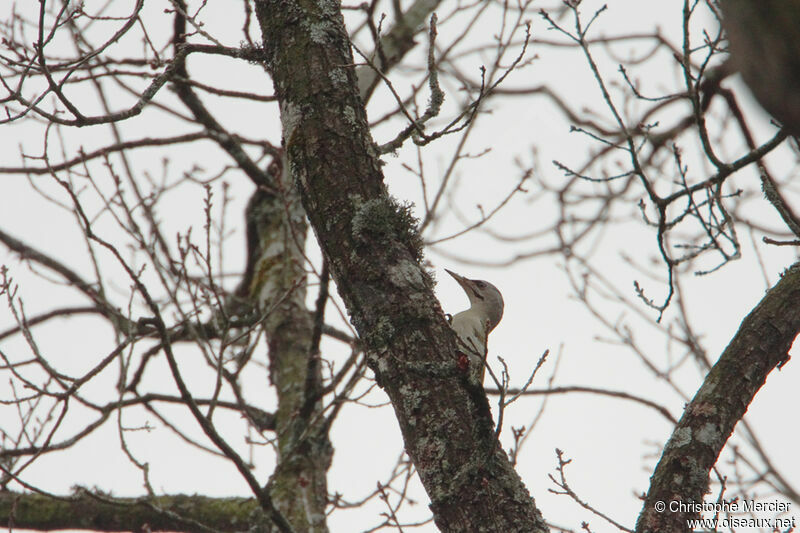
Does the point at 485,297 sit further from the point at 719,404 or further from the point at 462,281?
the point at 719,404

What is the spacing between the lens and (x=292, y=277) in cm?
671

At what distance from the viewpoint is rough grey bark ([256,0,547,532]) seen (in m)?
2.46

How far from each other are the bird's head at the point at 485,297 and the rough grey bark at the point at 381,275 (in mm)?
3797

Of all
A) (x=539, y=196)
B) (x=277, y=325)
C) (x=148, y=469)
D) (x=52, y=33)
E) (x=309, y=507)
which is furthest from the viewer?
(x=539, y=196)

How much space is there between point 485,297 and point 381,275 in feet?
13.2

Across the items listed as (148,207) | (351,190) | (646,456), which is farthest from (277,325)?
(351,190)

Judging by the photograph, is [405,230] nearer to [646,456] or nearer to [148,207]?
[148,207]

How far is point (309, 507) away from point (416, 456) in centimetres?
312

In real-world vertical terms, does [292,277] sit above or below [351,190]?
above

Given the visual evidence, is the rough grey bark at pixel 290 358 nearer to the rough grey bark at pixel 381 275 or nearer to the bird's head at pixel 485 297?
the bird's head at pixel 485 297

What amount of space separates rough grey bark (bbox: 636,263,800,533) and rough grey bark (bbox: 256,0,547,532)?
505 millimetres

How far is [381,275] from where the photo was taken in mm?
2650

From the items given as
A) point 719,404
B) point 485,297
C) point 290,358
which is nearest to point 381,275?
point 719,404

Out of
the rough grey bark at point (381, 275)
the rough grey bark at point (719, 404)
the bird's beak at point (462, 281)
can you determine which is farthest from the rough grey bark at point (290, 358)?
the rough grey bark at point (719, 404)
